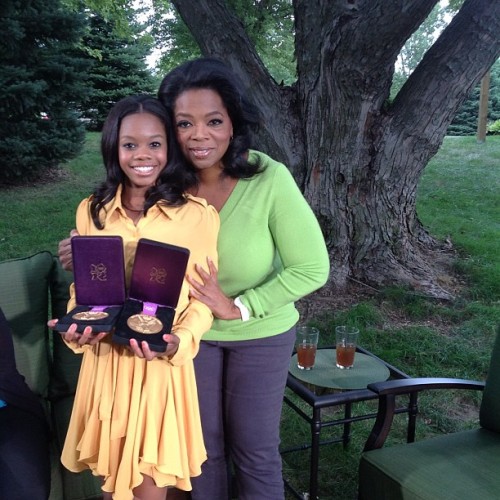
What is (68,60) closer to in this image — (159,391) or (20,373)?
(20,373)

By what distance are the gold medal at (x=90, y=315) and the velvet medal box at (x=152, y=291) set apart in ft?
0.17

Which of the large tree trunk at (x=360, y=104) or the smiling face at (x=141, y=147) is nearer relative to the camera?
the smiling face at (x=141, y=147)

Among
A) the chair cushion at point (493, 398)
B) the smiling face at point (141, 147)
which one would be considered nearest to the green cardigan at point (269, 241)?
the smiling face at point (141, 147)

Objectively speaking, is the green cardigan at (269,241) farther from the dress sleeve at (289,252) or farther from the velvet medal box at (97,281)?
the velvet medal box at (97,281)

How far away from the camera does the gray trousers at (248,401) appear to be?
194 centimetres

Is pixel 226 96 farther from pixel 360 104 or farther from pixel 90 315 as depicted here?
pixel 360 104

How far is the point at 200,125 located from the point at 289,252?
50 centimetres

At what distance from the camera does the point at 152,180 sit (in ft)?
5.74

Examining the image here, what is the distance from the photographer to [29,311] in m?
2.36

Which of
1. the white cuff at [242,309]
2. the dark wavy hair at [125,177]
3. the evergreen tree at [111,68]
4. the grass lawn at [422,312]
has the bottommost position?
the grass lawn at [422,312]

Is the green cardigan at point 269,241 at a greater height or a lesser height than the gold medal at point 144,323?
greater

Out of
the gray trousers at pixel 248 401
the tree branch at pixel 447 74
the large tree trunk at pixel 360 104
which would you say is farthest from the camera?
the tree branch at pixel 447 74

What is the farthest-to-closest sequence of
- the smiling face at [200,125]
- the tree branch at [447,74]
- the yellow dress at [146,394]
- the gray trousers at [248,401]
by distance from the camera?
the tree branch at [447,74]
the gray trousers at [248,401]
the smiling face at [200,125]
the yellow dress at [146,394]

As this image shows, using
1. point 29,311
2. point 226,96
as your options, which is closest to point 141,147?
point 226,96
